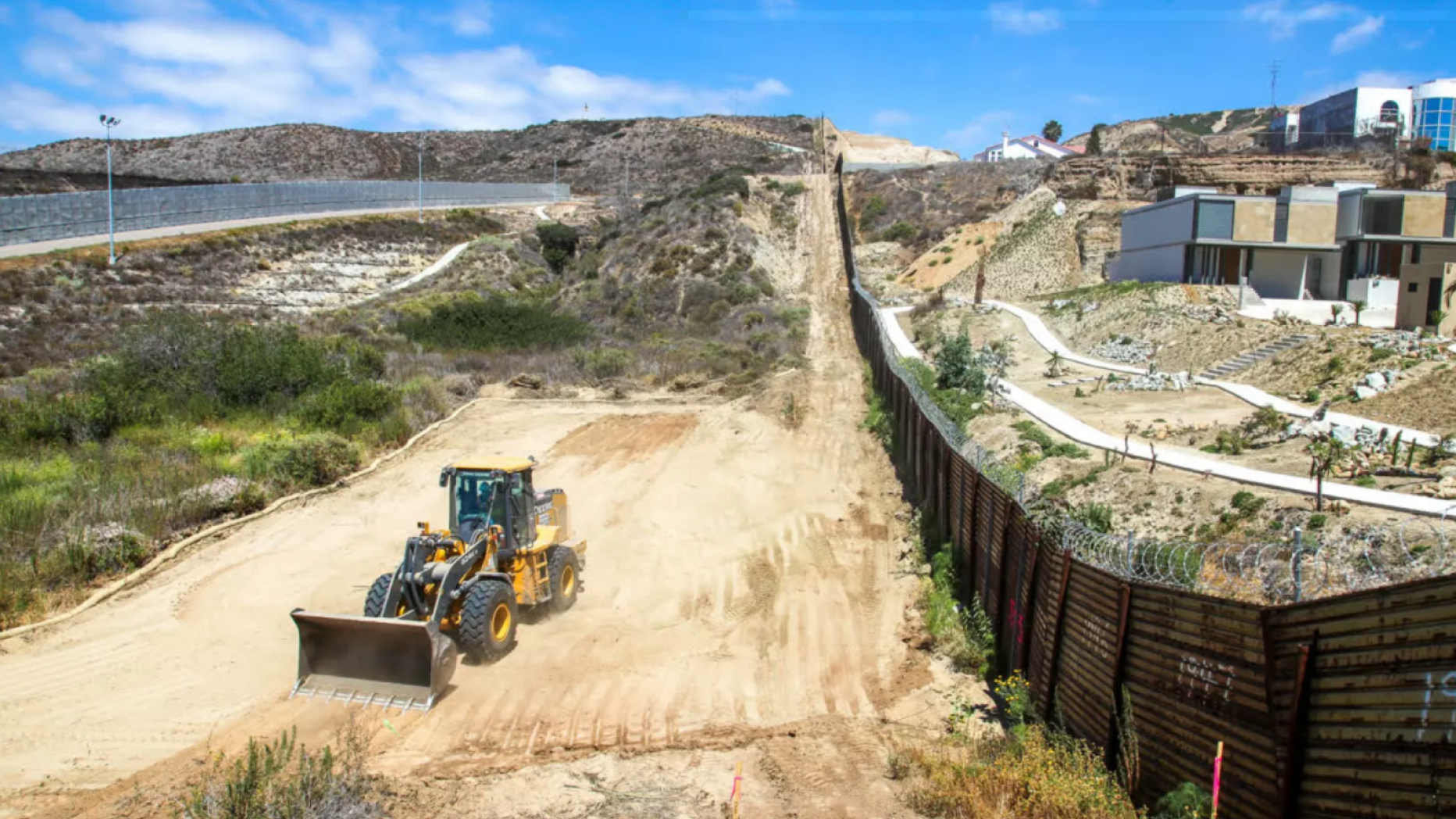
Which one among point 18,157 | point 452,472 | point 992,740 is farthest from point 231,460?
point 18,157

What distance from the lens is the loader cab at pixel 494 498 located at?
13.3m

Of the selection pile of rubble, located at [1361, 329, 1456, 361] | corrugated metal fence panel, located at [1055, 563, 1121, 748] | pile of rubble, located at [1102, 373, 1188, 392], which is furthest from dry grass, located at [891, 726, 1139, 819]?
pile of rubble, located at [1361, 329, 1456, 361]

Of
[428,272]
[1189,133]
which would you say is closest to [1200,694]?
[428,272]

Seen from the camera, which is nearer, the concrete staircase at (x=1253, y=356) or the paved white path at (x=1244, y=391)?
the paved white path at (x=1244, y=391)

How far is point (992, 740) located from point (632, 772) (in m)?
3.66

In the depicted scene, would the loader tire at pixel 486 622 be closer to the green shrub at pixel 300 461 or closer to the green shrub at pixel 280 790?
the green shrub at pixel 280 790

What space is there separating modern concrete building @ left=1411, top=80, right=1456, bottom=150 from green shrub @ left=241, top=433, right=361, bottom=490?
340 feet

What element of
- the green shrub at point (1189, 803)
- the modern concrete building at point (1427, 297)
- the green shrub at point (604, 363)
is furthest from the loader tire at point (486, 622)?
the modern concrete building at point (1427, 297)

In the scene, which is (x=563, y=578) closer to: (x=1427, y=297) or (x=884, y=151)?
(x=1427, y=297)

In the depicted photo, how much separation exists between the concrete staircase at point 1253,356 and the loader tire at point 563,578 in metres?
23.4

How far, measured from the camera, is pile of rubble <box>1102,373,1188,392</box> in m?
27.8

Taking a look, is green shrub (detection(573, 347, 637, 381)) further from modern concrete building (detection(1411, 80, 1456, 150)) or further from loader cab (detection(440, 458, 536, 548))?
modern concrete building (detection(1411, 80, 1456, 150))

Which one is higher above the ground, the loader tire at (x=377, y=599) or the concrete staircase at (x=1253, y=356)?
the concrete staircase at (x=1253, y=356)

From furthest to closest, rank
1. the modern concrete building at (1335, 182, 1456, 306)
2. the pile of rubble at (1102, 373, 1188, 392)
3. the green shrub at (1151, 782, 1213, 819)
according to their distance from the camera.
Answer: the modern concrete building at (1335, 182, 1456, 306) → the pile of rubble at (1102, 373, 1188, 392) → the green shrub at (1151, 782, 1213, 819)
